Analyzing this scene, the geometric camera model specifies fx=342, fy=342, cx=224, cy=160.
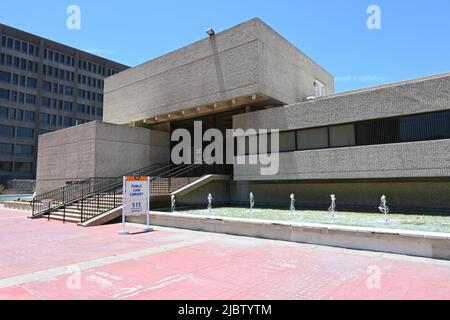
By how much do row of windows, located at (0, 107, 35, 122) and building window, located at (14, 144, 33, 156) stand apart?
219 inches

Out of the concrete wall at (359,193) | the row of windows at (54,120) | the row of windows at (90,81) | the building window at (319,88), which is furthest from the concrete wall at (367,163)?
the row of windows at (90,81)

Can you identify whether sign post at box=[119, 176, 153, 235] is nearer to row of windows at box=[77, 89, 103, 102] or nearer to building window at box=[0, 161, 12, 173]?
building window at box=[0, 161, 12, 173]

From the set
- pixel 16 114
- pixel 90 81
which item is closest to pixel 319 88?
pixel 16 114

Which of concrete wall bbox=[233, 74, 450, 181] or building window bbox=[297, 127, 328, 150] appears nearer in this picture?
concrete wall bbox=[233, 74, 450, 181]

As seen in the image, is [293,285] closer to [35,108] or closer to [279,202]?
[279,202]

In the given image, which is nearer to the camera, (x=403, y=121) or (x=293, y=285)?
(x=293, y=285)

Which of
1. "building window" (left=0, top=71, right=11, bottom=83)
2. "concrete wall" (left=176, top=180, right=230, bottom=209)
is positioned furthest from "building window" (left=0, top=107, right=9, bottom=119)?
"concrete wall" (left=176, top=180, right=230, bottom=209)

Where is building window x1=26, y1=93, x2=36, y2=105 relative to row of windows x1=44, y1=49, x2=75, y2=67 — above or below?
below

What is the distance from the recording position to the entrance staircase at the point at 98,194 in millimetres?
16250

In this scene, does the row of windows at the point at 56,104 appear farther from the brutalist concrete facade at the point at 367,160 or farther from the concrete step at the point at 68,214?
the brutalist concrete facade at the point at 367,160

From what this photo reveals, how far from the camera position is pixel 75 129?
23.1m

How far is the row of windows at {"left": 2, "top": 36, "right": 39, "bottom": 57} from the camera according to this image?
225 feet
